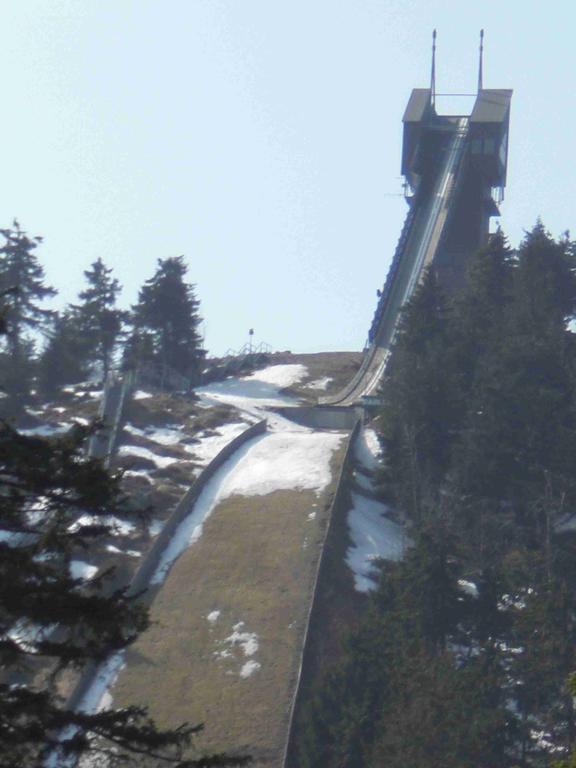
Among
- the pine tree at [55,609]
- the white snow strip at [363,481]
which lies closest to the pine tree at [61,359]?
the white snow strip at [363,481]

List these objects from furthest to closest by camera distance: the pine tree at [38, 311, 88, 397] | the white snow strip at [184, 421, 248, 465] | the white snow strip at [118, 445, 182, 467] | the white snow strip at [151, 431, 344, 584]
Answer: the pine tree at [38, 311, 88, 397]
the white snow strip at [184, 421, 248, 465]
the white snow strip at [118, 445, 182, 467]
the white snow strip at [151, 431, 344, 584]

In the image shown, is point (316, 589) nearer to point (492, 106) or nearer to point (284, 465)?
point (284, 465)

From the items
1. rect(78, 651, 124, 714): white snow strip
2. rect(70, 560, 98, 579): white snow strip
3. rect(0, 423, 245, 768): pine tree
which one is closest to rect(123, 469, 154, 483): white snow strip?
rect(70, 560, 98, 579): white snow strip

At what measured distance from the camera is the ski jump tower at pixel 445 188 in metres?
74.6

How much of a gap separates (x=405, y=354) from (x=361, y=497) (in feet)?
25.1

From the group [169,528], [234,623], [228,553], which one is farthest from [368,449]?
[234,623]

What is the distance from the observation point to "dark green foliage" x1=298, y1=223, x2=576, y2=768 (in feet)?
103

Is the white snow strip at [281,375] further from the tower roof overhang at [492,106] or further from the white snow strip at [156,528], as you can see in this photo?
the white snow strip at [156,528]

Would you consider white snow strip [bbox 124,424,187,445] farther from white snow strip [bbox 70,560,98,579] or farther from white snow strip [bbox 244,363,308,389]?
white snow strip [bbox 244,363,308,389]

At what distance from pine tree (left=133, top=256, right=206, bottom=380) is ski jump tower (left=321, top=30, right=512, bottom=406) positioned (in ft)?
28.5

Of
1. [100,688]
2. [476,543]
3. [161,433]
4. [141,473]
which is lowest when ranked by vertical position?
[100,688]

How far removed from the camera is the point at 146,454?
179 feet

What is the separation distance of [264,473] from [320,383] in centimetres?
1941

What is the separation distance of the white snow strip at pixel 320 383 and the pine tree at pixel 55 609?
6026cm
